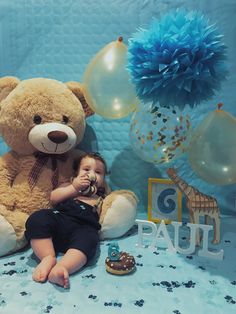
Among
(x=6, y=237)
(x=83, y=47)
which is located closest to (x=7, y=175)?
(x=6, y=237)

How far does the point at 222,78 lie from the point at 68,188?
634 mm

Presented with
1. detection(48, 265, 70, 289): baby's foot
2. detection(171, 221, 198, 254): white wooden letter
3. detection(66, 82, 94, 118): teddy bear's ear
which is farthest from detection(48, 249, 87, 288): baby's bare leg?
detection(66, 82, 94, 118): teddy bear's ear

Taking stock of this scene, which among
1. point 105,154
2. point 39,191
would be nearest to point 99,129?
point 105,154

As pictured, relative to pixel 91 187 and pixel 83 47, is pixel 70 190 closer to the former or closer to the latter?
pixel 91 187

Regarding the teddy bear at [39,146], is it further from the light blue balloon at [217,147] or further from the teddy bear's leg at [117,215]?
the light blue balloon at [217,147]

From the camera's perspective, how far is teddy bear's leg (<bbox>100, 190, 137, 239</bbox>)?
1318 millimetres

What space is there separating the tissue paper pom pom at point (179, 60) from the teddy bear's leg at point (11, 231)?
583 millimetres

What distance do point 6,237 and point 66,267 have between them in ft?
0.80

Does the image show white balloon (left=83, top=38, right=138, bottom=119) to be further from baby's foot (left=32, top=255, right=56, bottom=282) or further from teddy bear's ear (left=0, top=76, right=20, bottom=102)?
baby's foot (left=32, top=255, right=56, bottom=282)

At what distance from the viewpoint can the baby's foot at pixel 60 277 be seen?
3.26 ft

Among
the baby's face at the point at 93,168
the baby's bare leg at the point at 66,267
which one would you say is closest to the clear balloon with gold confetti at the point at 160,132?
the baby's face at the point at 93,168

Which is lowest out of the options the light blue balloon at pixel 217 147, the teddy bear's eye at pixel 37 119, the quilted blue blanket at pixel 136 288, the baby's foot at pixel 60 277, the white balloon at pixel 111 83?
the quilted blue blanket at pixel 136 288

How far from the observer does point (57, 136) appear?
1.27 meters

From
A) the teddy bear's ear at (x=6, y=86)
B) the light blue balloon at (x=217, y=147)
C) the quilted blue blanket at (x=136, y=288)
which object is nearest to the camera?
the quilted blue blanket at (x=136, y=288)
